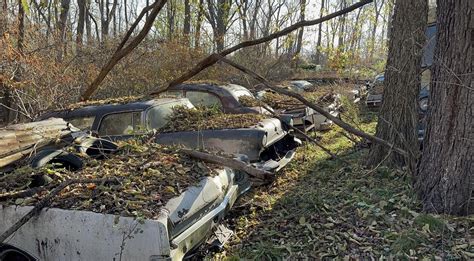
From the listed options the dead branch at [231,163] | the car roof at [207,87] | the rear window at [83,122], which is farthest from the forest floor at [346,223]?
the car roof at [207,87]

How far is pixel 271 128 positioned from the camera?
593 cm

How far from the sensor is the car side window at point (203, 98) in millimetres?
7754

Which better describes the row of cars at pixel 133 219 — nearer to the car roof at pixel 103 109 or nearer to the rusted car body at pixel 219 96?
the car roof at pixel 103 109

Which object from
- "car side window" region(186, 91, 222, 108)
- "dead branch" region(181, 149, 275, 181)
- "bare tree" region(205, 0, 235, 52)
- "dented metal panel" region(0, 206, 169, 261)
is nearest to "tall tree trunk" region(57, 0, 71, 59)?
"car side window" region(186, 91, 222, 108)

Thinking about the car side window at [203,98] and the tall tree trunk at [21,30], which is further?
the tall tree trunk at [21,30]

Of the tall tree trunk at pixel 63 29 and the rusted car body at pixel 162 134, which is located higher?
the tall tree trunk at pixel 63 29

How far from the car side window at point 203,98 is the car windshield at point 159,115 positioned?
1542 millimetres

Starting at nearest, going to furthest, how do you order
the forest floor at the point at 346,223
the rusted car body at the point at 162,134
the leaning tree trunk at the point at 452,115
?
the forest floor at the point at 346,223 → the leaning tree trunk at the point at 452,115 → the rusted car body at the point at 162,134

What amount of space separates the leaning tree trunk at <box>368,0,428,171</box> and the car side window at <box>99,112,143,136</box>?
3.44 m

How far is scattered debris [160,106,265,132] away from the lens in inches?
231

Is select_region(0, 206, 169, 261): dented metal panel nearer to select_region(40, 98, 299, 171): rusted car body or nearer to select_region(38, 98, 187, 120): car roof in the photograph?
select_region(40, 98, 299, 171): rusted car body

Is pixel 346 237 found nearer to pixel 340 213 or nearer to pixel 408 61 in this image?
pixel 340 213

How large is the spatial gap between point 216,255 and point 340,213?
1.30 metres

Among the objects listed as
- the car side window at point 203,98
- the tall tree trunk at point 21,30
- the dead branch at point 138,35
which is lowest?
the car side window at point 203,98
